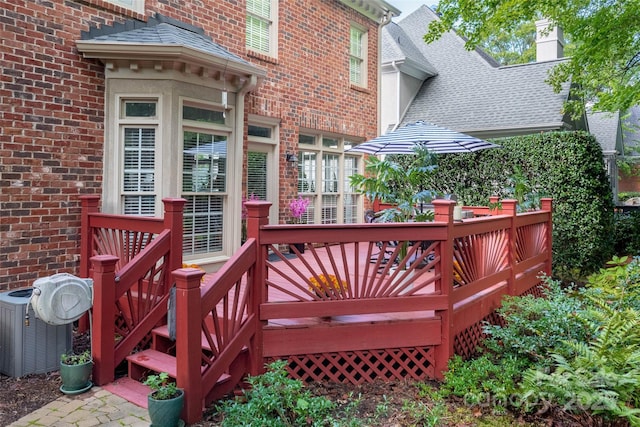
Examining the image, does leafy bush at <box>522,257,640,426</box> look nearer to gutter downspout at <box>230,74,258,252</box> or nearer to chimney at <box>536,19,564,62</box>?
gutter downspout at <box>230,74,258,252</box>

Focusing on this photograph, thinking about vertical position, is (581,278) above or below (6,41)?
below

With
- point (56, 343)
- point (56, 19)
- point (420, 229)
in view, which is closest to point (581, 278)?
point (420, 229)

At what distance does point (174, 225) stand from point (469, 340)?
10.7 feet

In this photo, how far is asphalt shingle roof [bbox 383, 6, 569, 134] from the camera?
41.6 ft

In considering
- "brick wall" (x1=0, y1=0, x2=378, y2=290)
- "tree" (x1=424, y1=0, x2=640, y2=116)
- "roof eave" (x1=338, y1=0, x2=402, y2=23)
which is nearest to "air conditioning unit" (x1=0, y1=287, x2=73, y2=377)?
"brick wall" (x1=0, y1=0, x2=378, y2=290)

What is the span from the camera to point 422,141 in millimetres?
6426

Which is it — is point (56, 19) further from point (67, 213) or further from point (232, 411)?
point (232, 411)

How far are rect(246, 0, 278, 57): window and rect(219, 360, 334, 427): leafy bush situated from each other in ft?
19.7

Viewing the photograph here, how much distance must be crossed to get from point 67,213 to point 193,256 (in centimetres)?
158

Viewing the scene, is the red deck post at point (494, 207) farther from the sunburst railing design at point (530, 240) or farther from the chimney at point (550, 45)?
the chimney at point (550, 45)

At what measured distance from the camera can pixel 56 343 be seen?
407cm

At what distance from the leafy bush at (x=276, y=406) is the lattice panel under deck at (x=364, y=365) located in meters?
0.46

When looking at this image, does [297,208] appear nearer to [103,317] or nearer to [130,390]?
[103,317]

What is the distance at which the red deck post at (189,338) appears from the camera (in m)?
3.11
